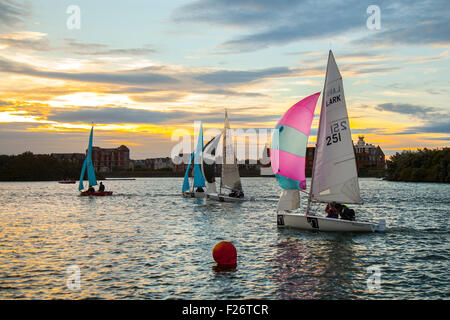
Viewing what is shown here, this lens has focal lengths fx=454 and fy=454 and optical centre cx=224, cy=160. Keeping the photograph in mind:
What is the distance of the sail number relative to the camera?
26711 mm

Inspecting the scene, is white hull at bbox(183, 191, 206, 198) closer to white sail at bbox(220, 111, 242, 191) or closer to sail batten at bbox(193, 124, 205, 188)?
sail batten at bbox(193, 124, 205, 188)

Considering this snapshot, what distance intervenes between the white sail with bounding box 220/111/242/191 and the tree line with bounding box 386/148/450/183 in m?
109

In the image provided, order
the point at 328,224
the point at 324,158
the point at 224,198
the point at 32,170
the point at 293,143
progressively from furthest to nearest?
the point at 32,170 → the point at 224,198 → the point at 293,143 → the point at 324,158 → the point at 328,224

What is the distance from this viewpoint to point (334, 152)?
27234 mm

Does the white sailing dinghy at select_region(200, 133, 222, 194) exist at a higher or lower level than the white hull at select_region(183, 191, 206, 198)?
higher

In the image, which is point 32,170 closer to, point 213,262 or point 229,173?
point 229,173

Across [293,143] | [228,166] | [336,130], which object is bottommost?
[228,166]

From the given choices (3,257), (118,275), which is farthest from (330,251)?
(3,257)

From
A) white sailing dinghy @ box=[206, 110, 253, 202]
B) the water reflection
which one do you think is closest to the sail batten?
white sailing dinghy @ box=[206, 110, 253, 202]

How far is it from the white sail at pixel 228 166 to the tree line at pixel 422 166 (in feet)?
359

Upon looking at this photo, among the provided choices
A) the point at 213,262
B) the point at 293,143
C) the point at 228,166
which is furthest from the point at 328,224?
the point at 228,166

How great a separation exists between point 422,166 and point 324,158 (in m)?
138

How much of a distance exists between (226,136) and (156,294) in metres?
37.9

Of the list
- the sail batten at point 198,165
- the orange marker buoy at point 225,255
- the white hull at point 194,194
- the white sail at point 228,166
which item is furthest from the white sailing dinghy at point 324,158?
the white hull at point 194,194
